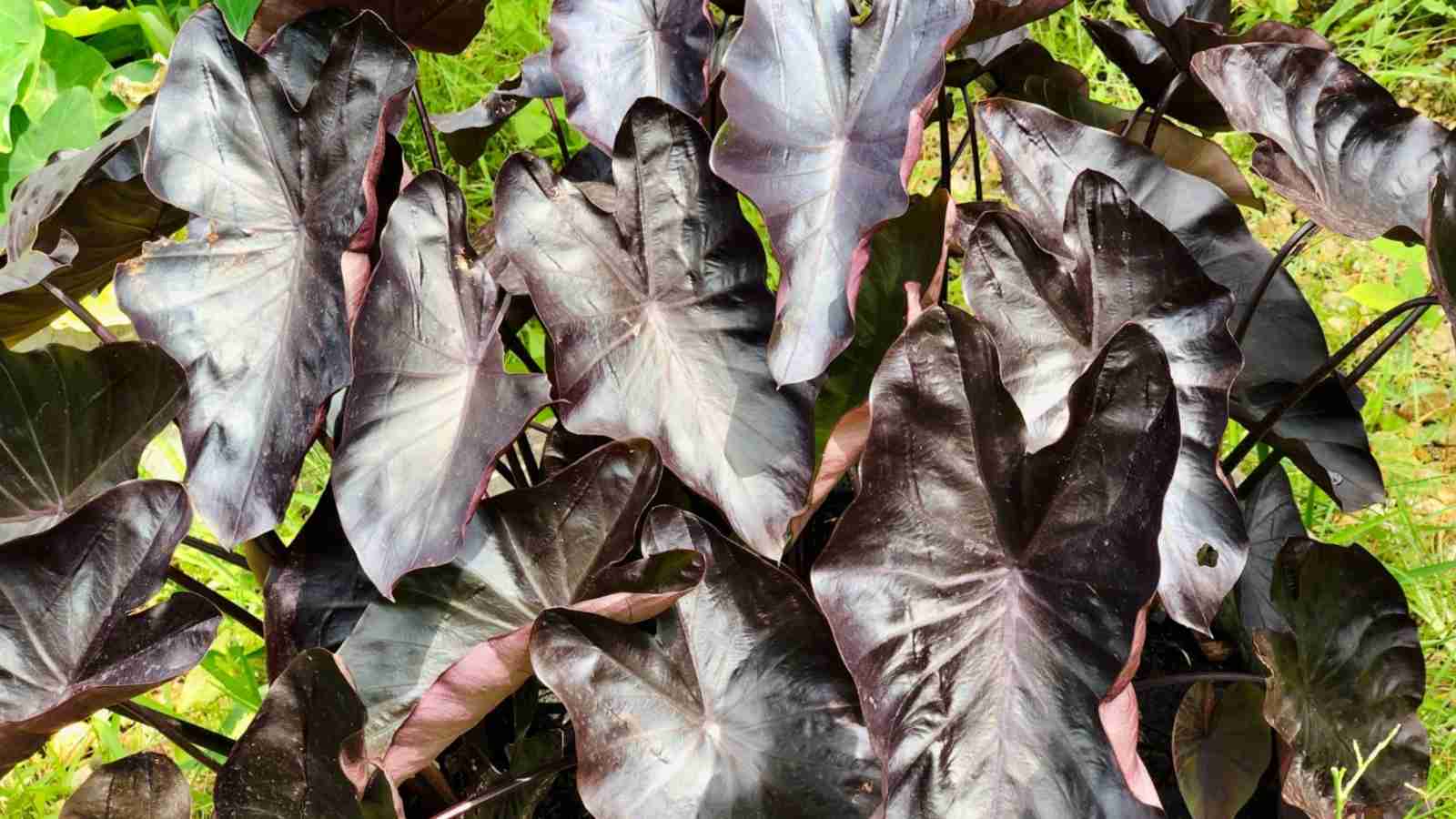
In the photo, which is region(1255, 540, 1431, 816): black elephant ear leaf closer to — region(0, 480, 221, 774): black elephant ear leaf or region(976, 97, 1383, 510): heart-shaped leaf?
region(976, 97, 1383, 510): heart-shaped leaf

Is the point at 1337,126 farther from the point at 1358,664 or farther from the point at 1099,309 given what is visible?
the point at 1358,664

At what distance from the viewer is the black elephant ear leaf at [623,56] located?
109cm

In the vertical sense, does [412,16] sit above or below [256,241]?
above

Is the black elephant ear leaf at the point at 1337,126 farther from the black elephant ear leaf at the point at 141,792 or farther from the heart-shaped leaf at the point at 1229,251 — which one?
the black elephant ear leaf at the point at 141,792

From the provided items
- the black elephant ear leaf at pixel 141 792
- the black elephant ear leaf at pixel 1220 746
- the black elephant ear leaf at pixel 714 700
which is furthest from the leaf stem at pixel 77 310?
the black elephant ear leaf at pixel 1220 746

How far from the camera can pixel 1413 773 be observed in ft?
3.31

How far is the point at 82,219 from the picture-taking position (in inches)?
47.4

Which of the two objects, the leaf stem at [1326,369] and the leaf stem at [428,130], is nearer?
the leaf stem at [1326,369]

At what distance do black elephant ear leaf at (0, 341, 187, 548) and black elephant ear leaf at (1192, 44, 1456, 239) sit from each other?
0.84 metres

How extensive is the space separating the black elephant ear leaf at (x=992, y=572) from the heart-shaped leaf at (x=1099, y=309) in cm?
8

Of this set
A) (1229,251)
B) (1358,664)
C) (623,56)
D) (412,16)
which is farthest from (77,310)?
(1358,664)

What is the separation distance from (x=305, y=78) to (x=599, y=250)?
0.32 metres

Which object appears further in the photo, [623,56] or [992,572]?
[623,56]

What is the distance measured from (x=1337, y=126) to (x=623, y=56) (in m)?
0.60
